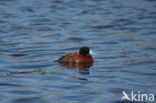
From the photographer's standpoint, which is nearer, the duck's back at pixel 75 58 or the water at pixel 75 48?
the water at pixel 75 48

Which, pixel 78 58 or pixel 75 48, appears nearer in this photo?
pixel 78 58

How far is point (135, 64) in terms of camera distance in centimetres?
1242

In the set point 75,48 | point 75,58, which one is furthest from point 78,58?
point 75,48

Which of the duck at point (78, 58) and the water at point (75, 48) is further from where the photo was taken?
the duck at point (78, 58)

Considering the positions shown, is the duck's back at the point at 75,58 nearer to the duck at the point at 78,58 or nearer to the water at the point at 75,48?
the duck at the point at 78,58

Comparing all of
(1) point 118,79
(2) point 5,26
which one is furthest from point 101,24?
(1) point 118,79

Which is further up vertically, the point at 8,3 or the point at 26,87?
the point at 8,3

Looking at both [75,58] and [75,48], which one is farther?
[75,48]

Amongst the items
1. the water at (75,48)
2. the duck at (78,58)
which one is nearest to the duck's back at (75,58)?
the duck at (78,58)

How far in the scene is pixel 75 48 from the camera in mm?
14938

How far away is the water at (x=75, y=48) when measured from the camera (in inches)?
381

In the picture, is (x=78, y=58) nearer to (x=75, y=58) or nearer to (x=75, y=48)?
(x=75, y=58)

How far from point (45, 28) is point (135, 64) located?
7.74 m

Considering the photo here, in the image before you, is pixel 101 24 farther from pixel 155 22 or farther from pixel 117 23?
pixel 155 22
